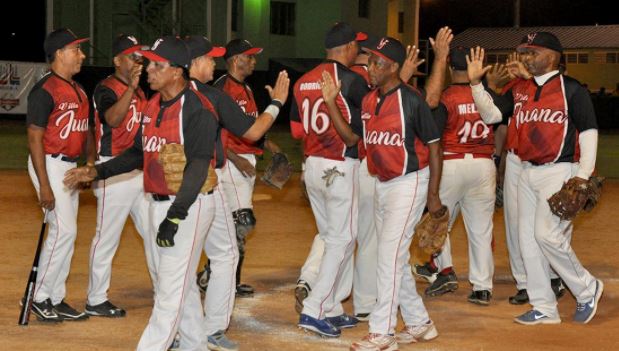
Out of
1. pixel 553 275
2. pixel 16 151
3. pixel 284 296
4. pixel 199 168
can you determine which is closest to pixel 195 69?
pixel 199 168

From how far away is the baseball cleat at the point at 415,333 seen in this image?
7.89m

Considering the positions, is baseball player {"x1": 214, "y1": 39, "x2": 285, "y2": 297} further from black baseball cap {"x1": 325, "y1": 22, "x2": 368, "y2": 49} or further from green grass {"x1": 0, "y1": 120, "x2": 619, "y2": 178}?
green grass {"x1": 0, "y1": 120, "x2": 619, "y2": 178}

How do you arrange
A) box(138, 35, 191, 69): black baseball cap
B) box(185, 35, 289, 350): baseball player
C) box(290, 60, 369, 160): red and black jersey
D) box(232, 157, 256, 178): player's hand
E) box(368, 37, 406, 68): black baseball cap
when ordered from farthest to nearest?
box(232, 157, 256, 178): player's hand, box(290, 60, 369, 160): red and black jersey, box(368, 37, 406, 68): black baseball cap, box(185, 35, 289, 350): baseball player, box(138, 35, 191, 69): black baseball cap

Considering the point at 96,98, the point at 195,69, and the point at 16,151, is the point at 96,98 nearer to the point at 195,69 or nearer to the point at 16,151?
the point at 195,69

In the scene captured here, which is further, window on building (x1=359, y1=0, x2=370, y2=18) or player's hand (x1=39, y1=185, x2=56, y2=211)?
window on building (x1=359, y1=0, x2=370, y2=18)

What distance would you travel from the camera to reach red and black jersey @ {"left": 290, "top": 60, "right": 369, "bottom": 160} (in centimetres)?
823

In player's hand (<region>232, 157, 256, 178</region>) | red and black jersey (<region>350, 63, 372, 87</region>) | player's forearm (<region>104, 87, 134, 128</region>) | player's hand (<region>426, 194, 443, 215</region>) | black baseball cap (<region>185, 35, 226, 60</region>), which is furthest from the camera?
player's hand (<region>232, 157, 256, 178</region>)

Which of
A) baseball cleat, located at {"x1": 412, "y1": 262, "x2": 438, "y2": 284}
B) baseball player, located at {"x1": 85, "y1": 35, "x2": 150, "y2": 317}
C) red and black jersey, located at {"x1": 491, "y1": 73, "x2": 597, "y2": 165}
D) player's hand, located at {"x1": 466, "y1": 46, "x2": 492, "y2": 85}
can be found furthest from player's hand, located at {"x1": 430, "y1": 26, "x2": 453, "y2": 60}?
baseball cleat, located at {"x1": 412, "y1": 262, "x2": 438, "y2": 284}

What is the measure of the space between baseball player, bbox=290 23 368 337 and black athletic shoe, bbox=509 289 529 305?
6.46ft

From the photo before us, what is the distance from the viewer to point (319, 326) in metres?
8.12

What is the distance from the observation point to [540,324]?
8609mm

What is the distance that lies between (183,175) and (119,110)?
7.11ft

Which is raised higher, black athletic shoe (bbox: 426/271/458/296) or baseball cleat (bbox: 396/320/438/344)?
baseball cleat (bbox: 396/320/438/344)

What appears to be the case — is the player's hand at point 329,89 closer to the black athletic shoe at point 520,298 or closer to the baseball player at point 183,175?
the baseball player at point 183,175
